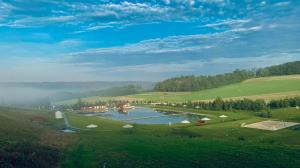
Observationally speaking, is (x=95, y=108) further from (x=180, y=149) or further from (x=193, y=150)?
(x=193, y=150)

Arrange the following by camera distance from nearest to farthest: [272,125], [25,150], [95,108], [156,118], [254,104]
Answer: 1. [25,150]
2. [272,125]
3. [156,118]
4. [254,104]
5. [95,108]

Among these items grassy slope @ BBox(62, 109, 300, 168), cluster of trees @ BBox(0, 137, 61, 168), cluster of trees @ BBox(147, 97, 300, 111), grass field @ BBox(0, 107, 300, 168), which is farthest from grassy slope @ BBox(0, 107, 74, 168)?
cluster of trees @ BBox(147, 97, 300, 111)

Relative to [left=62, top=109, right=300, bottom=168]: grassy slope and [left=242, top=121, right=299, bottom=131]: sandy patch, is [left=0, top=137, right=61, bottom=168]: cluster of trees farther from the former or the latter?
[left=242, top=121, right=299, bottom=131]: sandy patch

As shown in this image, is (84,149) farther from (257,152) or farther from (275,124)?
(275,124)

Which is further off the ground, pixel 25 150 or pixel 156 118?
pixel 25 150

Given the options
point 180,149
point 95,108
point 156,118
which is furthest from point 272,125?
point 95,108

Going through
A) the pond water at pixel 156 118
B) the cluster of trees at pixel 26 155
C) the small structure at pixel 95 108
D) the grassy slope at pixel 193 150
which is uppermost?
the small structure at pixel 95 108

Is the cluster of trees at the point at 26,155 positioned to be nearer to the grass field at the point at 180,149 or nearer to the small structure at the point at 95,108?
the grass field at the point at 180,149

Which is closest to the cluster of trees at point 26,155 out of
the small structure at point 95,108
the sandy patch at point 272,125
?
the sandy patch at point 272,125

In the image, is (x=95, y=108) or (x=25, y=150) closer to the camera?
(x=25, y=150)
